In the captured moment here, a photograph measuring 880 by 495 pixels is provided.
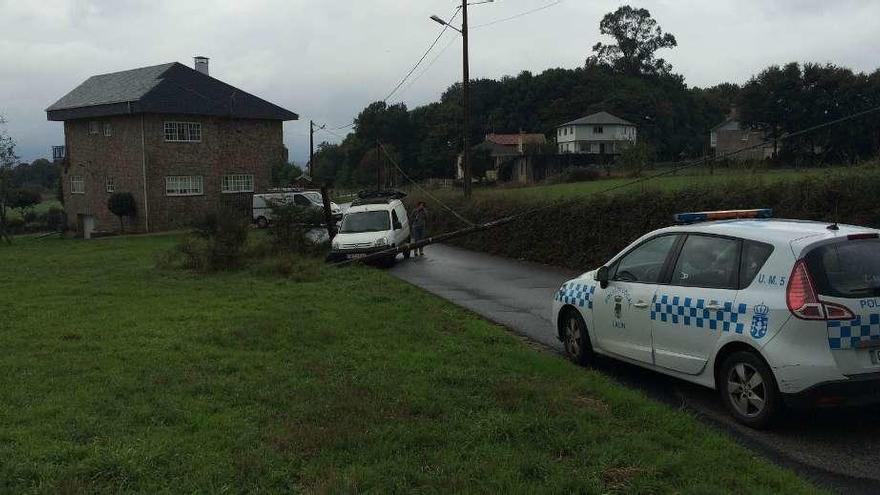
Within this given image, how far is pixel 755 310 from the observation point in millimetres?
5598

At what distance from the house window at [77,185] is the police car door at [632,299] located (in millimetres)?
42803

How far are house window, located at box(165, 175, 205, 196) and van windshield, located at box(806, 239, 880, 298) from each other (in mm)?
38696

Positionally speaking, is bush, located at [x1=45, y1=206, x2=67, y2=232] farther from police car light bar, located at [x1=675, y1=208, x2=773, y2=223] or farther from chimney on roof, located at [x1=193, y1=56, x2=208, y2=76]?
police car light bar, located at [x1=675, y1=208, x2=773, y2=223]

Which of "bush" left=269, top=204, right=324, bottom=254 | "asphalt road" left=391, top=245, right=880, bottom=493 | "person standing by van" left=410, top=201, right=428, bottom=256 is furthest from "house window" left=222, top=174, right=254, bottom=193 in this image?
"asphalt road" left=391, top=245, right=880, bottom=493

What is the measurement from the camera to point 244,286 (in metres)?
14.3

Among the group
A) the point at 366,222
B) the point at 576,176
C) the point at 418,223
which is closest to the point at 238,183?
the point at 576,176

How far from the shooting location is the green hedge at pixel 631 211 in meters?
→ 12.6

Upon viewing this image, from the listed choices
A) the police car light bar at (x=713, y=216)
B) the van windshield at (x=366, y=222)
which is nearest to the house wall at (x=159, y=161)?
the van windshield at (x=366, y=222)

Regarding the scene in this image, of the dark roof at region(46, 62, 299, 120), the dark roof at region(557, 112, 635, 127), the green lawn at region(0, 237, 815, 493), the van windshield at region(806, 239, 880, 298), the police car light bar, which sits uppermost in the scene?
the dark roof at region(557, 112, 635, 127)

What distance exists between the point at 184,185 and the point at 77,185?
8596 mm

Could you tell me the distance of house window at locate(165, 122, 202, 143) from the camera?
40.4 metres

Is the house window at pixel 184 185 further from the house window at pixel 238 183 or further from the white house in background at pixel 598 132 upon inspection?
the white house in background at pixel 598 132

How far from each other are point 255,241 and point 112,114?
25836mm

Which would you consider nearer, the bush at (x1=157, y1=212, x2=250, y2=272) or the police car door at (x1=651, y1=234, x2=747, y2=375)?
the police car door at (x1=651, y1=234, x2=747, y2=375)
